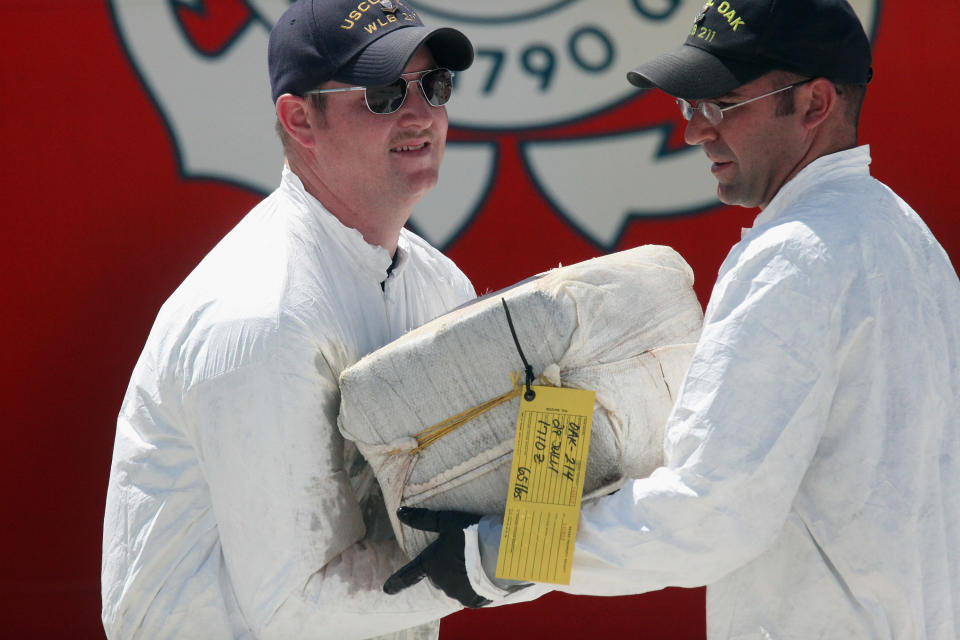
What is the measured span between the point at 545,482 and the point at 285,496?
1.46 feet

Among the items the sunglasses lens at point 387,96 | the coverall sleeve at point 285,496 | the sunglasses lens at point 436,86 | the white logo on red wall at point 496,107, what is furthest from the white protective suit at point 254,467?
the white logo on red wall at point 496,107

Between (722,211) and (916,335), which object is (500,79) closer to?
(722,211)

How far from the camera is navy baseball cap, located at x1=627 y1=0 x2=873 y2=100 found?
5.32 feet

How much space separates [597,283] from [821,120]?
47 centimetres

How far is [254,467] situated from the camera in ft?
5.48

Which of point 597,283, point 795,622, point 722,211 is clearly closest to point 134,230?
point 722,211

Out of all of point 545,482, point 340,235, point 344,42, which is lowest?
point 545,482

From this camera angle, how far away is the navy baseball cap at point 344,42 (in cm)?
194

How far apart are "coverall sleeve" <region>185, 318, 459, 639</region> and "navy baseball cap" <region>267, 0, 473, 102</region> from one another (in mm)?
560

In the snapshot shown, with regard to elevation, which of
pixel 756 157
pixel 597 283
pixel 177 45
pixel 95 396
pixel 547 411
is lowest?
pixel 95 396

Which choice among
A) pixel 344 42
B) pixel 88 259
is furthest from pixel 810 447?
pixel 88 259

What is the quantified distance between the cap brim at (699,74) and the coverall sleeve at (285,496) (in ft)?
2.53

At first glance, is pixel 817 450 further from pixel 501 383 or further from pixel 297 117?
pixel 297 117

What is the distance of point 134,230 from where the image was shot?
11.5ft
